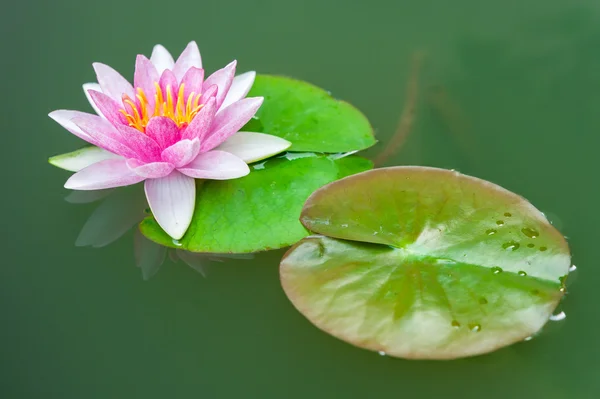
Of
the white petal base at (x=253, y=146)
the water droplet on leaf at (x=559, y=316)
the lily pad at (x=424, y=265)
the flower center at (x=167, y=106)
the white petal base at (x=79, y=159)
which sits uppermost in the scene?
the flower center at (x=167, y=106)

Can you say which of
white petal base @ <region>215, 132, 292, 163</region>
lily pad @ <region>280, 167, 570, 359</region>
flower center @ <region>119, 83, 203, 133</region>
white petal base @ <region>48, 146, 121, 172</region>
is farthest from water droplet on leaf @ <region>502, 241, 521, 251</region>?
white petal base @ <region>48, 146, 121, 172</region>

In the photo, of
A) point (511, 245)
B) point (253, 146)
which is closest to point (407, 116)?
point (253, 146)

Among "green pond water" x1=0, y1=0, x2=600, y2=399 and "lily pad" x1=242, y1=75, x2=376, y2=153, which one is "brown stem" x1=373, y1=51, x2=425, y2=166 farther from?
"lily pad" x1=242, y1=75, x2=376, y2=153

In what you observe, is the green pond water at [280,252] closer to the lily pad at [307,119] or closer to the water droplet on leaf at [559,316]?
the water droplet on leaf at [559,316]

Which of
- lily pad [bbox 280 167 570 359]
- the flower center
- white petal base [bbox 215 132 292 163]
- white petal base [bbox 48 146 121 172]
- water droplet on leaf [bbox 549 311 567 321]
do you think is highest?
the flower center

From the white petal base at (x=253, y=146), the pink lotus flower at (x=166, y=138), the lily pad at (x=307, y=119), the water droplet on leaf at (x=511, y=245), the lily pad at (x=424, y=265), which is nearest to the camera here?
the lily pad at (x=424, y=265)

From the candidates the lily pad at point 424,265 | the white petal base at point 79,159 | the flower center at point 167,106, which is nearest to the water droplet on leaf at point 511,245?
the lily pad at point 424,265

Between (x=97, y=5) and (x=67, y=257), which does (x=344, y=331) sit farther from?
Answer: (x=97, y=5)
